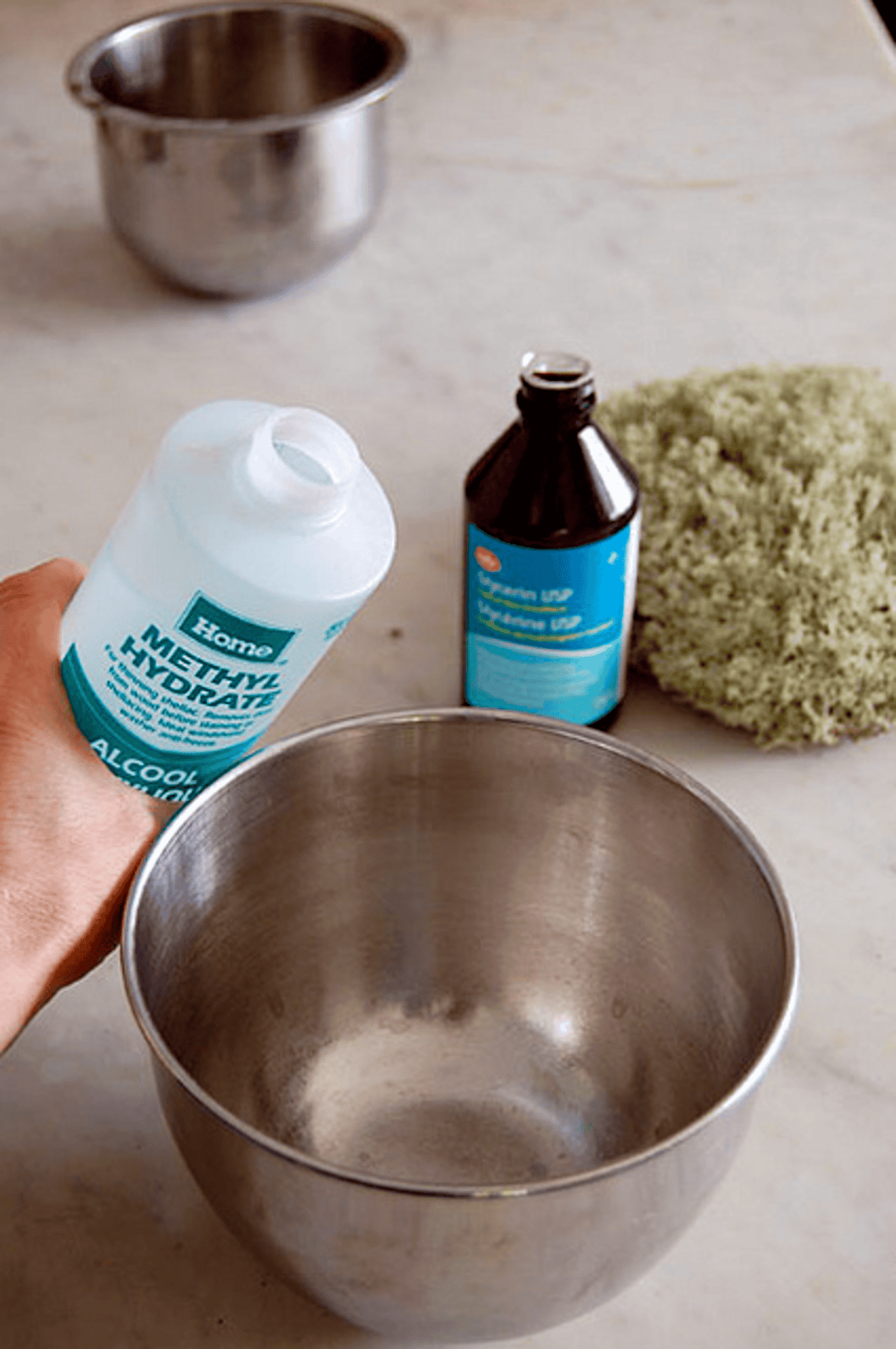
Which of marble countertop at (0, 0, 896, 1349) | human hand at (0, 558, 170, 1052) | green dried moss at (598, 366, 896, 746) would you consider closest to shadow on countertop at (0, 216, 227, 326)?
marble countertop at (0, 0, 896, 1349)

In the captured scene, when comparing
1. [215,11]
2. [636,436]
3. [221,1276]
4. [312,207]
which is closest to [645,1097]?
[221,1276]

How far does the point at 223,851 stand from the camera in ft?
2.59

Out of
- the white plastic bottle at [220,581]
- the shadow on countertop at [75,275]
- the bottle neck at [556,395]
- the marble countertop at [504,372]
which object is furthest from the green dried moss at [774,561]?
the shadow on countertop at [75,275]

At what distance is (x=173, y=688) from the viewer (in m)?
0.72

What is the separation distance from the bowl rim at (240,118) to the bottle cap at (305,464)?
2.08 feet

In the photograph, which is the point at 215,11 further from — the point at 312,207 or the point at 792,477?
the point at 792,477

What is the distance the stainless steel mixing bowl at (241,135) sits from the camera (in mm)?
1291

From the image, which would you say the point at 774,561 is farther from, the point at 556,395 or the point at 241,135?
the point at 241,135

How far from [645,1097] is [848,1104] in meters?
0.10

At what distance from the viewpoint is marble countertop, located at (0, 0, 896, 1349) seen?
73 centimetres

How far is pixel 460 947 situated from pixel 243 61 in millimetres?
973

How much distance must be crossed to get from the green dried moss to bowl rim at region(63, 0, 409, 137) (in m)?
0.39

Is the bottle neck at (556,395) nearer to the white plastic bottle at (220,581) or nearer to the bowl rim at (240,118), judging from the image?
the white plastic bottle at (220,581)

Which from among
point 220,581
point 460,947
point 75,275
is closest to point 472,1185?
point 460,947
